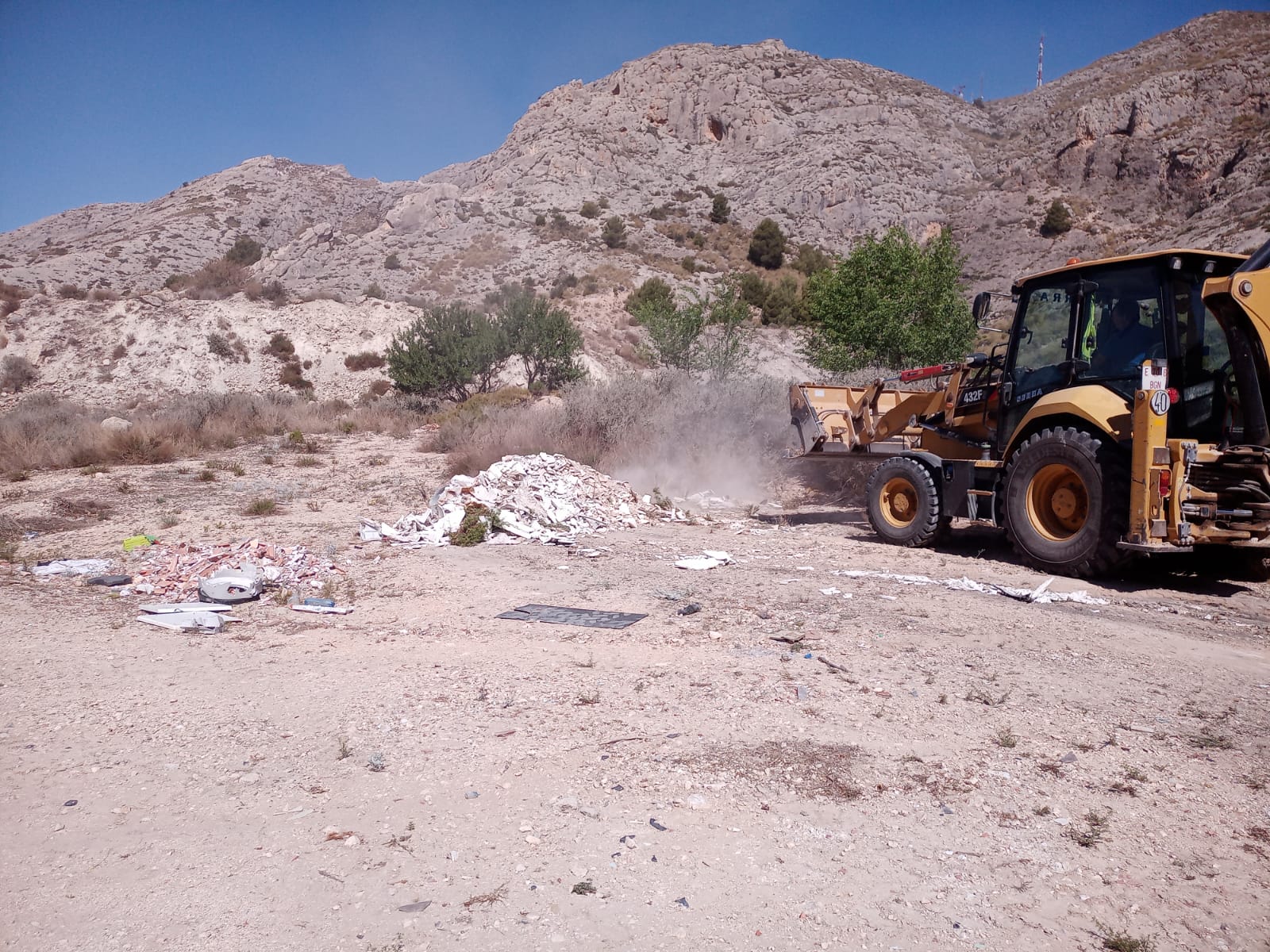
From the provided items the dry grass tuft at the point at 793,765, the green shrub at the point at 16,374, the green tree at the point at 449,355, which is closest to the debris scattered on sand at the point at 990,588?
the dry grass tuft at the point at 793,765

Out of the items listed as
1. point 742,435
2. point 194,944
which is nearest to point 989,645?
point 194,944

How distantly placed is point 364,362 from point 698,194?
37.3 m

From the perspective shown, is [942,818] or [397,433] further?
[397,433]

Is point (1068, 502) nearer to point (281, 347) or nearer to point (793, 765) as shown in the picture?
point (793, 765)

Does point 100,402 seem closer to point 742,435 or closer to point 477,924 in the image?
point 742,435

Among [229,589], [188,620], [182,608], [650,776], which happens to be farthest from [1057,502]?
[182,608]

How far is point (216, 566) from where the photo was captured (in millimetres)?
8516

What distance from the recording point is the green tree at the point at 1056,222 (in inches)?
1908

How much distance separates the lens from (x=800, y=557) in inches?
378

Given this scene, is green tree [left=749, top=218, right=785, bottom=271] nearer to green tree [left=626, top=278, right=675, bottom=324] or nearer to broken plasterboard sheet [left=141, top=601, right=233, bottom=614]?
green tree [left=626, top=278, right=675, bottom=324]

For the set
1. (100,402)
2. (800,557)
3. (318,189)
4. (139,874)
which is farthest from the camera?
(318,189)

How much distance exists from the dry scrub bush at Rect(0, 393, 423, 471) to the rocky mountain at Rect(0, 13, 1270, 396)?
551 cm

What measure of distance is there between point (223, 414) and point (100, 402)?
9.88m

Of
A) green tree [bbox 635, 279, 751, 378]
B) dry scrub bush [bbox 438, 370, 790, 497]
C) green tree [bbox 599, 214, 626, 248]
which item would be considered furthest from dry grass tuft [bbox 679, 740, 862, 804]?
green tree [bbox 599, 214, 626, 248]
